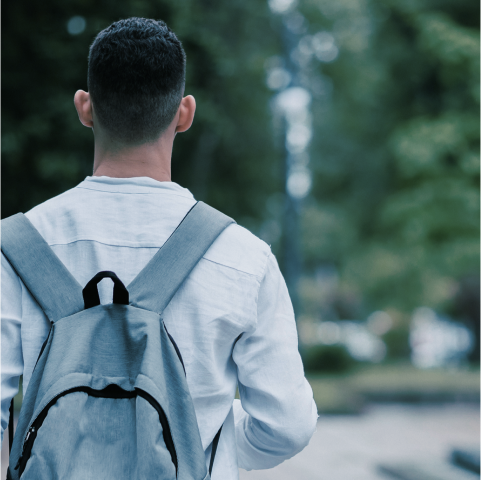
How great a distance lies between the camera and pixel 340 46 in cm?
1620

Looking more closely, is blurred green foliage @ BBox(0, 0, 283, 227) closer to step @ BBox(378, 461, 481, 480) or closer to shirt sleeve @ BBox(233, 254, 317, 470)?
step @ BBox(378, 461, 481, 480)

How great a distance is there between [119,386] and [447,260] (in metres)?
13.1

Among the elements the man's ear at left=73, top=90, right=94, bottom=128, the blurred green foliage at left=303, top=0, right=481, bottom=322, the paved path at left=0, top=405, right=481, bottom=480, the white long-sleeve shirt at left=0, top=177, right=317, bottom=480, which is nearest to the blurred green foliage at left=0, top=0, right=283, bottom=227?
the blurred green foliage at left=303, top=0, right=481, bottom=322

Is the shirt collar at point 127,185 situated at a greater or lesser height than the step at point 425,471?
greater

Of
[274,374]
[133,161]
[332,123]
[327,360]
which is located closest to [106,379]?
[274,374]

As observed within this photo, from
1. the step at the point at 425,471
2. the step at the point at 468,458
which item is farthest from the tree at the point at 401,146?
the step at the point at 425,471

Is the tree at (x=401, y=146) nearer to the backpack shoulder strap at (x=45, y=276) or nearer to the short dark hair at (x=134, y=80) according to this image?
the short dark hair at (x=134, y=80)

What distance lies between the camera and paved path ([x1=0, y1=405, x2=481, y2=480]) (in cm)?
677

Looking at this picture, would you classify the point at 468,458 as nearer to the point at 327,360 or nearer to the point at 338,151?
the point at 327,360

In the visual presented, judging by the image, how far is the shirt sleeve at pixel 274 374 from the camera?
1363 mm

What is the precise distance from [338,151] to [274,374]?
15.9 meters

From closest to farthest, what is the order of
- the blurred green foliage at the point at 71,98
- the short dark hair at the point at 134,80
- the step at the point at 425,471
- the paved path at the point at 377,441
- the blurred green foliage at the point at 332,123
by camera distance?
1. the short dark hair at the point at 134,80
2. the step at the point at 425,471
3. the paved path at the point at 377,441
4. the blurred green foliage at the point at 71,98
5. the blurred green foliage at the point at 332,123

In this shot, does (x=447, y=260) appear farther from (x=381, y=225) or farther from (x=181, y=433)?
(x=181, y=433)

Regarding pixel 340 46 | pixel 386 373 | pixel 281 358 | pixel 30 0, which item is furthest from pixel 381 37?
pixel 281 358
